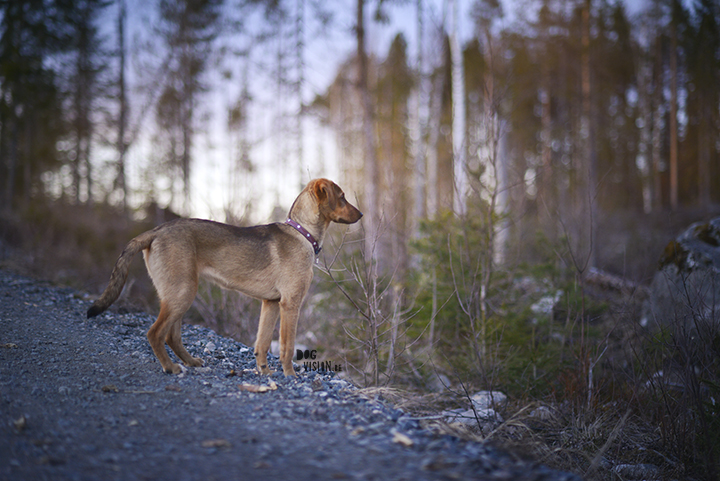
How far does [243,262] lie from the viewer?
4047 mm

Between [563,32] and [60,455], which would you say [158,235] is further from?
[563,32]

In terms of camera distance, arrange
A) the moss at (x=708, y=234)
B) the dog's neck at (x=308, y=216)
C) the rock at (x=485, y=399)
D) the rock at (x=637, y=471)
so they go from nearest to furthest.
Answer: the rock at (x=637, y=471) < the dog's neck at (x=308, y=216) < the rock at (x=485, y=399) < the moss at (x=708, y=234)

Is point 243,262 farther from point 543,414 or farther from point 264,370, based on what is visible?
point 543,414

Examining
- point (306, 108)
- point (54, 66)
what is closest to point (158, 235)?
point (306, 108)

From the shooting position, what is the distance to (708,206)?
60.0ft

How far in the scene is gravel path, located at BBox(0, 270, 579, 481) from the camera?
2.18 meters

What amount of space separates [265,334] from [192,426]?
60.7 inches

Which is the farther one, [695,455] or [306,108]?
[306,108]

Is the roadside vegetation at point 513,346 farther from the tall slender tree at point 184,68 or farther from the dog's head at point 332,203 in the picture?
the tall slender tree at point 184,68

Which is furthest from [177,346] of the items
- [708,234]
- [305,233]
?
[708,234]

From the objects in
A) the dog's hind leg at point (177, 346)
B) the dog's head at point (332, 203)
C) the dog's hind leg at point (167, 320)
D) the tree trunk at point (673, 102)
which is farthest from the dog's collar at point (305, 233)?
the tree trunk at point (673, 102)

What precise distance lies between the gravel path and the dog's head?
5.55 feet

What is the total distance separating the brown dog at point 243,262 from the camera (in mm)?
3717

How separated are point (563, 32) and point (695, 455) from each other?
58.8ft
